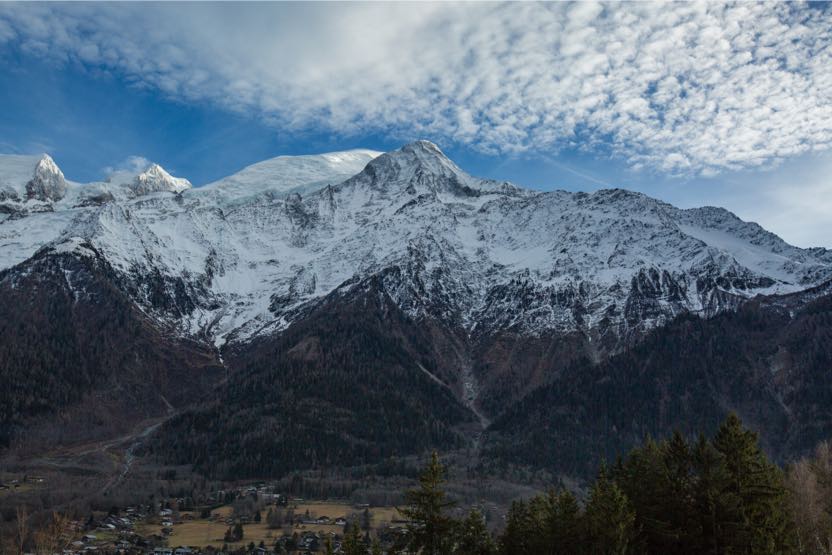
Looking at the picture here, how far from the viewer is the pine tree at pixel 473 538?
53.4 metres

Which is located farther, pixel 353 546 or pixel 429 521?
pixel 353 546

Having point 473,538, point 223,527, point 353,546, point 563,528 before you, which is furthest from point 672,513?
point 223,527

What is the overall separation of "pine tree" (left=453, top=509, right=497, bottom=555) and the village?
8583cm

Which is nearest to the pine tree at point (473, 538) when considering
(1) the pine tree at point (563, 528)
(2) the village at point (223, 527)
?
(1) the pine tree at point (563, 528)

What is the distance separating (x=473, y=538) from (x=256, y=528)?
130 metres

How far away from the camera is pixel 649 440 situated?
60625 mm

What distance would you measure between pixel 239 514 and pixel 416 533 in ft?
499

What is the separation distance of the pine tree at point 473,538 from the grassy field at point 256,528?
4345 inches

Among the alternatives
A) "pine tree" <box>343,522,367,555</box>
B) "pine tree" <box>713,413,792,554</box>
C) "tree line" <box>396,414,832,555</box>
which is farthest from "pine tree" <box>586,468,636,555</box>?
"pine tree" <box>343,522,367,555</box>

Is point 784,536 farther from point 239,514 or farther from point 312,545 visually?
point 239,514

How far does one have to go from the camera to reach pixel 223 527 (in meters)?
171

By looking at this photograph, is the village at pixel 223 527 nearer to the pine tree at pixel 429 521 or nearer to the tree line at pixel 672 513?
the tree line at pixel 672 513

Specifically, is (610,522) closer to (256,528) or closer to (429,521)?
(429,521)

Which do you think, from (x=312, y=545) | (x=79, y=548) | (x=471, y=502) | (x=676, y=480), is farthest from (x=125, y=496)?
(x=676, y=480)
